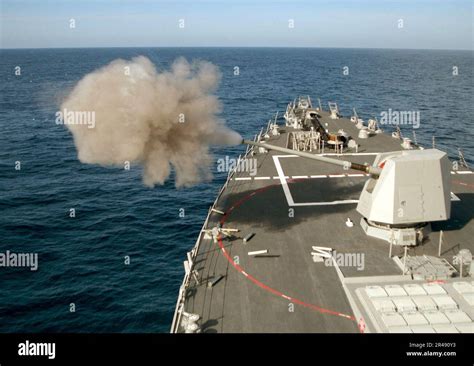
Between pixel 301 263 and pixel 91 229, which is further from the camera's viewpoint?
pixel 91 229

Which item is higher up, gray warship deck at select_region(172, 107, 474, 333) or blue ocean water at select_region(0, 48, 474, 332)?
gray warship deck at select_region(172, 107, 474, 333)

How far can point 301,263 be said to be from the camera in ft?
56.9

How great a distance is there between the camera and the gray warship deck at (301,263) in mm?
13383

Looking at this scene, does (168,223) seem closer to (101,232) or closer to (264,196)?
(101,232)

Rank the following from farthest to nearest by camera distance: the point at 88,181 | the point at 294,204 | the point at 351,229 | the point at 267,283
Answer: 1. the point at 88,181
2. the point at 294,204
3. the point at 351,229
4. the point at 267,283

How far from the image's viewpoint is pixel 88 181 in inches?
1709

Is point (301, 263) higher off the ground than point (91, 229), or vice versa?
point (301, 263)

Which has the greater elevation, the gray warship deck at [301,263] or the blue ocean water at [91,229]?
the gray warship deck at [301,263]

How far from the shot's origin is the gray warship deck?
1338 centimetres

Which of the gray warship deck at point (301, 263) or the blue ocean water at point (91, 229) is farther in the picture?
the blue ocean water at point (91, 229)

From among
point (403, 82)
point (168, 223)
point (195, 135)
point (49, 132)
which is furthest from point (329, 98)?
point (195, 135)

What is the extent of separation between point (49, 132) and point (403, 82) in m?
99.5

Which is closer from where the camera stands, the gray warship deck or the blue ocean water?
the gray warship deck

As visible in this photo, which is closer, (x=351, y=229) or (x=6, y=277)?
(x=351, y=229)
